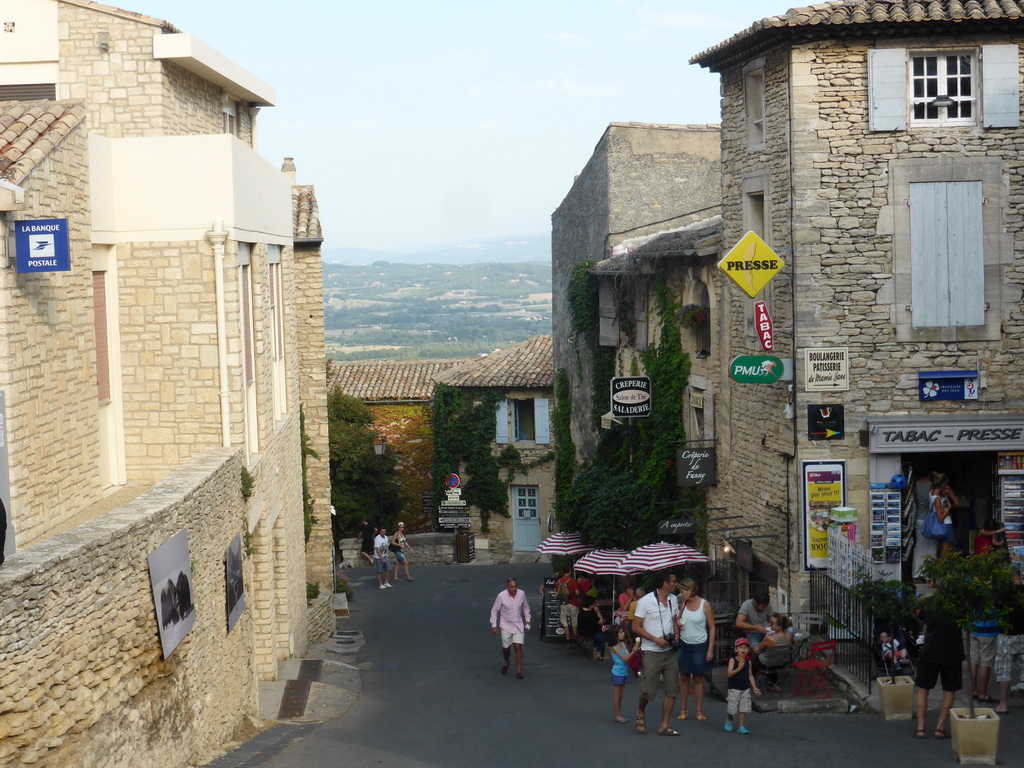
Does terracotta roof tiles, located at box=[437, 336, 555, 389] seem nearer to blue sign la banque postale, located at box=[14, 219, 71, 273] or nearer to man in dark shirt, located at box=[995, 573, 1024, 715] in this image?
man in dark shirt, located at box=[995, 573, 1024, 715]

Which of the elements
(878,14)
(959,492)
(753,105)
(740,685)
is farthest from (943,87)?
(740,685)

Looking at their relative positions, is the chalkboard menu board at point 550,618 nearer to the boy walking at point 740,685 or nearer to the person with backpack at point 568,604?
the person with backpack at point 568,604

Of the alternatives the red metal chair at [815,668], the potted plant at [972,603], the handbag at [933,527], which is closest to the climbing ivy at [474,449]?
the handbag at [933,527]

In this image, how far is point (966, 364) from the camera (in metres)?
16.1

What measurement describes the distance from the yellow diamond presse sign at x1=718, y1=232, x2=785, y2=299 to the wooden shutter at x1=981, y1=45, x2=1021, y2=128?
333 centimetres

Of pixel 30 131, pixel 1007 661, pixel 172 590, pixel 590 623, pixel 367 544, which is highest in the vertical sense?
pixel 30 131

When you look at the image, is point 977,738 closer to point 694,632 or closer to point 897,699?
point 897,699

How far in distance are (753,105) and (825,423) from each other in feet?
16.2

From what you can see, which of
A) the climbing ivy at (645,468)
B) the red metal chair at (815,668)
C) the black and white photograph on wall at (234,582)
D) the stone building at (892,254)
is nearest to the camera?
the black and white photograph on wall at (234,582)

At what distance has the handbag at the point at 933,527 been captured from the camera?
16.0m

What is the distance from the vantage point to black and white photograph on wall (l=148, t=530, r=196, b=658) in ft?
29.7

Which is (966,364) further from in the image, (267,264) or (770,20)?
(267,264)

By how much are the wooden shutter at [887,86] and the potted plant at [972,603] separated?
7.15 m

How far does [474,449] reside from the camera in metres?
39.9
